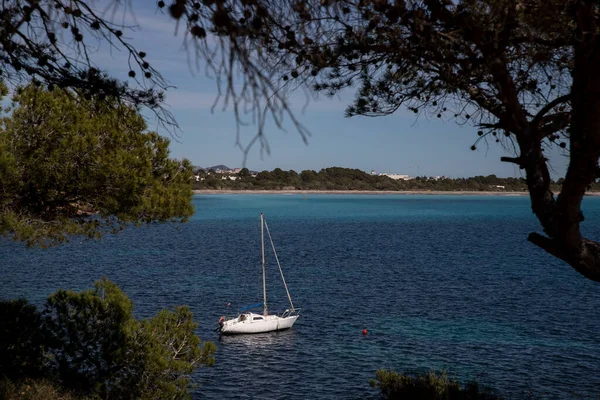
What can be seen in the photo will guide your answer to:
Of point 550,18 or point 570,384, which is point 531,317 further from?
point 550,18

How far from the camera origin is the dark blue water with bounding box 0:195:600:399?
2722 centimetres

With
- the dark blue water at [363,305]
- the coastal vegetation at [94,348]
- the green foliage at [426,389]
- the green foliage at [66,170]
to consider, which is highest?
the green foliage at [66,170]

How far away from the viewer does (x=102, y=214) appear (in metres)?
16.4

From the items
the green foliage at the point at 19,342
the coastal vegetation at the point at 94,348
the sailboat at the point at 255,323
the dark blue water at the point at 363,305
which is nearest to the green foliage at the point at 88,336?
the coastal vegetation at the point at 94,348

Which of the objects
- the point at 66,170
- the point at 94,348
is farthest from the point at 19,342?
the point at 66,170

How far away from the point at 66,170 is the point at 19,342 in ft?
15.5

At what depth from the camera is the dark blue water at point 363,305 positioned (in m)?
27.2

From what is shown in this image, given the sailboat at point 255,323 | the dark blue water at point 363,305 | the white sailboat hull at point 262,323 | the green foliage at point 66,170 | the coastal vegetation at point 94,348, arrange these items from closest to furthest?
the green foliage at point 66,170
the coastal vegetation at point 94,348
the dark blue water at point 363,305
the sailboat at point 255,323
the white sailboat hull at point 262,323

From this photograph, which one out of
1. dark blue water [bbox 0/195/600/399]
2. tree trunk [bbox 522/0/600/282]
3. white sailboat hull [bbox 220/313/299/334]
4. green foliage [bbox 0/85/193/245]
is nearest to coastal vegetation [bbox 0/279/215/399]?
green foliage [bbox 0/85/193/245]

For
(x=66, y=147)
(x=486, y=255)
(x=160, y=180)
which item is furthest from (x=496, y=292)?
(x=66, y=147)

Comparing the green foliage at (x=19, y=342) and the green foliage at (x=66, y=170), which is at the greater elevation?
the green foliage at (x=66, y=170)

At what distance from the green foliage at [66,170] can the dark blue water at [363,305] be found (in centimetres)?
1078

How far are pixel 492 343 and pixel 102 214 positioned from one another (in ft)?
77.0

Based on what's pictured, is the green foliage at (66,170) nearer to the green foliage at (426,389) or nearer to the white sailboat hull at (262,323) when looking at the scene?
the green foliage at (426,389)
